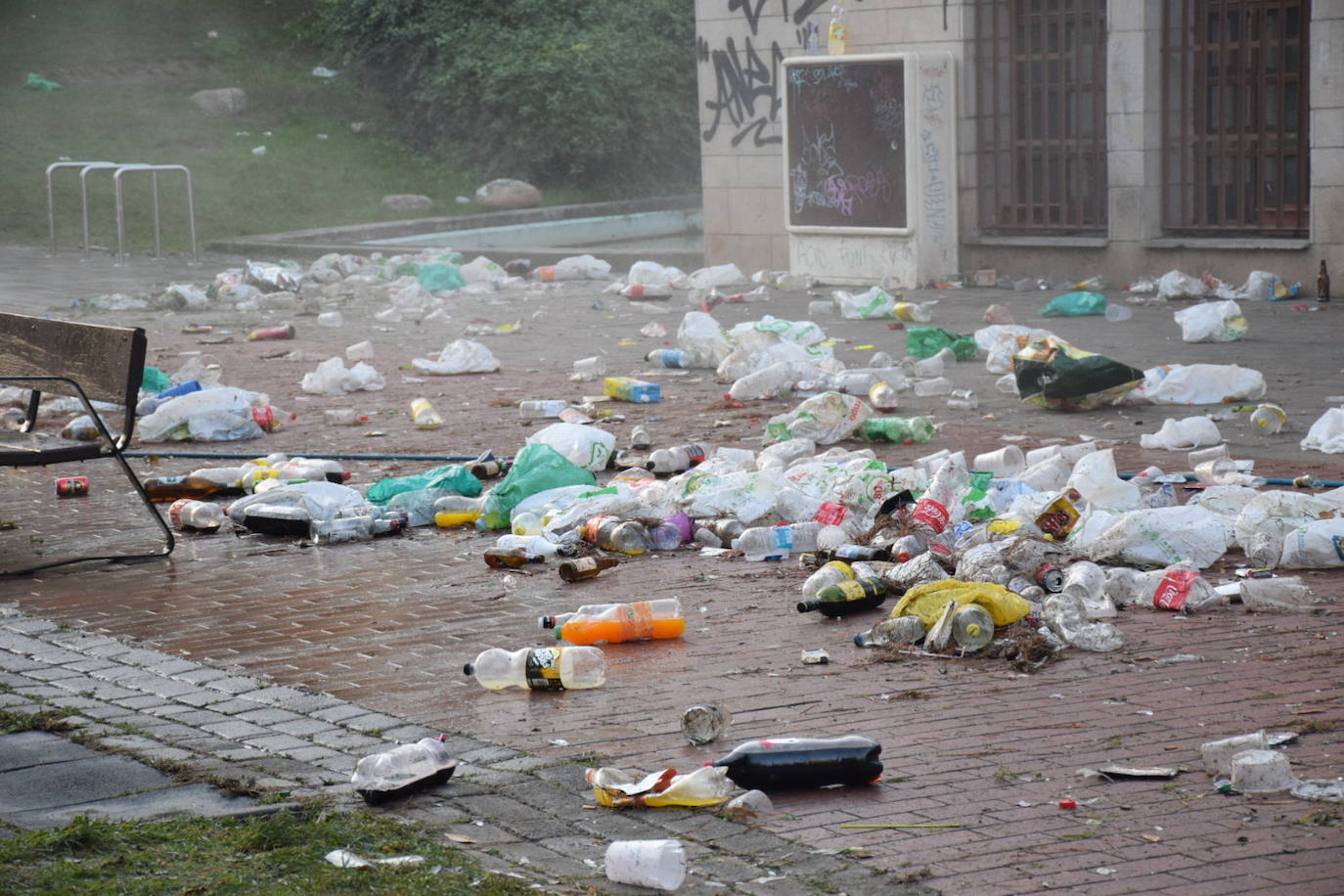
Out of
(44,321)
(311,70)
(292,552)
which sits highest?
(311,70)

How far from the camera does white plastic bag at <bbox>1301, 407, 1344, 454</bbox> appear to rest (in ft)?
→ 24.4

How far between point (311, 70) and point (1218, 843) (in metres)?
30.3

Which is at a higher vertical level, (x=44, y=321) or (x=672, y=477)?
(x=44, y=321)

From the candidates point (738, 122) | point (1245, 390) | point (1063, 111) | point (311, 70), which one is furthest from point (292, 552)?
point (311, 70)

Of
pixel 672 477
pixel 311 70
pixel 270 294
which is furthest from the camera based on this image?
pixel 311 70

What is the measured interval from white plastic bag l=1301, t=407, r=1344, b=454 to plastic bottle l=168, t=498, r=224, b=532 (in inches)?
190

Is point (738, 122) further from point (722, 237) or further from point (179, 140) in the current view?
point (179, 140)

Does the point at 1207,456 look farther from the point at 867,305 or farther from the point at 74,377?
the point at 867,305

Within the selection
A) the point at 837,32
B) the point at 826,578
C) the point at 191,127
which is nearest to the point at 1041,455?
the point at 826,578

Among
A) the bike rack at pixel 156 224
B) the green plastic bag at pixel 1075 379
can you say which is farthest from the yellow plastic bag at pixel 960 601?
the bike rack at pixel 156 224

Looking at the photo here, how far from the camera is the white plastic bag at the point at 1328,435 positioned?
7.44m

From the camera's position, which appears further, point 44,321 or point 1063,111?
point 1063,111

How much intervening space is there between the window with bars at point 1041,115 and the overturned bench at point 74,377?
10.2 meters

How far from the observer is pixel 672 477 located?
7.31 m
